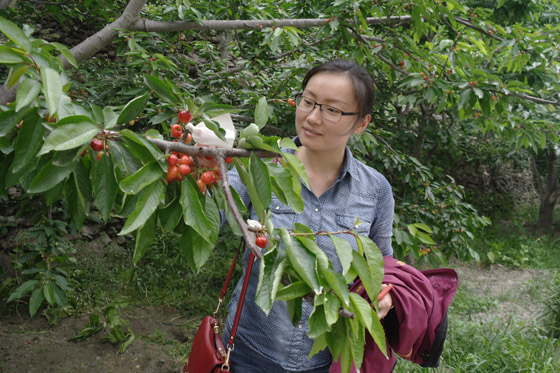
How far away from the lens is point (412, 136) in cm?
489

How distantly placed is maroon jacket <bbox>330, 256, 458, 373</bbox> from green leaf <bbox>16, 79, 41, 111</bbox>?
911 millimetres

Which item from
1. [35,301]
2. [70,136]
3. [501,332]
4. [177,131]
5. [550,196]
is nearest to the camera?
[70,136]

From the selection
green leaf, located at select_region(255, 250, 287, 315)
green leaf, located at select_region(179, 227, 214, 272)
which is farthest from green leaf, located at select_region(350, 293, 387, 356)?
green leaf, located at select_region(179, 227, 214, 272)

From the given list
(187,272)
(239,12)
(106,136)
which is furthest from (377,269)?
(187,272)

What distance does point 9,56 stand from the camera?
786 millimetres

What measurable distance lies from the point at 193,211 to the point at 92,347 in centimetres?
287

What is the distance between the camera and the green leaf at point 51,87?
71cm

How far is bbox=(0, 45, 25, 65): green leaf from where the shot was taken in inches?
30.0

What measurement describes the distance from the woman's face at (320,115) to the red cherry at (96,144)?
732 millimetres

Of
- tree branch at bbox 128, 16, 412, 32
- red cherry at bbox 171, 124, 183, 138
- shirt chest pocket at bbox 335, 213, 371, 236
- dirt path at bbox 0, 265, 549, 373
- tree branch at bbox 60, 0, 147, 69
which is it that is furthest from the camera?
dirt path at bbox 0, 265, 549, 373

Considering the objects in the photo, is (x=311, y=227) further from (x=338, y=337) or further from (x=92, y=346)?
(x=92, y=346)

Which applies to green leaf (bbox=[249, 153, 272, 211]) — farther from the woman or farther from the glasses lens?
the glasses lens

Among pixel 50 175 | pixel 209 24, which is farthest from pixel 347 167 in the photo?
pixel 209 24

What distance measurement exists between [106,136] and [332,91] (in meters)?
0.80
